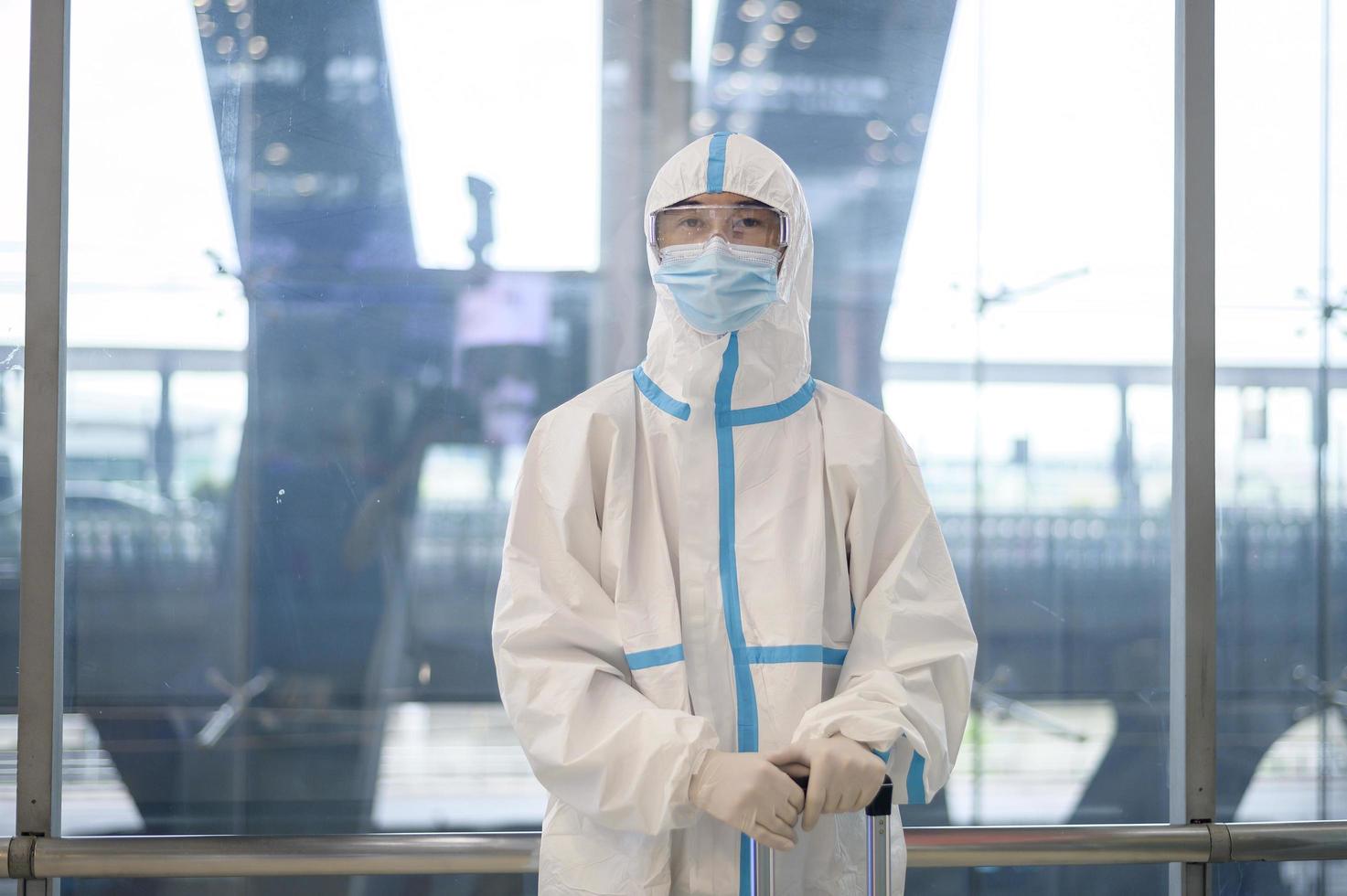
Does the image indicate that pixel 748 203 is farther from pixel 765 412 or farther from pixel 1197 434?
pixel 1197 434

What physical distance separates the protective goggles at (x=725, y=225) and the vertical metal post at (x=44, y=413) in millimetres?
1167

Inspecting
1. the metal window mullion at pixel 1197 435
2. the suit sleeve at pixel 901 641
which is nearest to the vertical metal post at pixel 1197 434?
the metal window mullion at pixel 1197 435

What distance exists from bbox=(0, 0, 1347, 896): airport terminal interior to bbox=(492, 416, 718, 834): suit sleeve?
2.34 feet

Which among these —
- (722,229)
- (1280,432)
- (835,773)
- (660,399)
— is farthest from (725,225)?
(1280,432)

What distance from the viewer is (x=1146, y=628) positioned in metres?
2.16

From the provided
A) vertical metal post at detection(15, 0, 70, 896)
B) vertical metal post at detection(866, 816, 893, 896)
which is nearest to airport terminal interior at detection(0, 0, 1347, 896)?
vertical metal post at detection(15, 0, 70, 896)

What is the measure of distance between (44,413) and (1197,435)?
2.13 meters

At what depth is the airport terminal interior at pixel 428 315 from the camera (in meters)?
2.03

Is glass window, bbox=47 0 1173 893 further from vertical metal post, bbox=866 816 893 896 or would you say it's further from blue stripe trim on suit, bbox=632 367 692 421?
vertical metal post, bbox=866 816 893 896

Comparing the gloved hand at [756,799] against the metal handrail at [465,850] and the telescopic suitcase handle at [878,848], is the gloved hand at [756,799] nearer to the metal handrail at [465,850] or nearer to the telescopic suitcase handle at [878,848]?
the telescopic suitcase handle at [878,848]

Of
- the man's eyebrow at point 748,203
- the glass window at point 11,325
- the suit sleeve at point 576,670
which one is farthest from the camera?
the glass window at point 11,325

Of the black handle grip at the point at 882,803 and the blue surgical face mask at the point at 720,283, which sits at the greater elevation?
the blue surgical face mask at the point at 720,283

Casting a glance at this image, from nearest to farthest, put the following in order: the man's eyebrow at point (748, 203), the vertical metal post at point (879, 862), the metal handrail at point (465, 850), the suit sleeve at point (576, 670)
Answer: the vertical metal post at point (879, 862), the suit sleeve at point (576, 670), the man's eyebrow at point (748, 203), the metal handrail at point (465, 850)

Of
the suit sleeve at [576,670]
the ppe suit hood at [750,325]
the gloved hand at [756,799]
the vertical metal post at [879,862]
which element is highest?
the ppe suit hood at [750,325]
